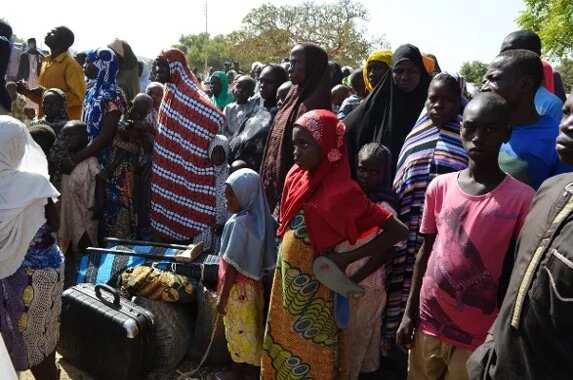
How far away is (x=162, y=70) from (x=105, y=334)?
223 centimetres

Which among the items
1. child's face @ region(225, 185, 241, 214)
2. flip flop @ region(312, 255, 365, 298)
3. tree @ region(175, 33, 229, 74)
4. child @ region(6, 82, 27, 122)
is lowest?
flip flop @ region(312, 255, 365, 298)

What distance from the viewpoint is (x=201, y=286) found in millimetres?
3584

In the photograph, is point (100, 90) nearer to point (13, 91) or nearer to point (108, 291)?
point (13, 91)

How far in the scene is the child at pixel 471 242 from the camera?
199cm

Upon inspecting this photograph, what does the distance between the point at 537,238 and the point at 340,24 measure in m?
32.3

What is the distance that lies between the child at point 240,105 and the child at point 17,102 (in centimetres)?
225

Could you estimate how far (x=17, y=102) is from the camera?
19.9 feet

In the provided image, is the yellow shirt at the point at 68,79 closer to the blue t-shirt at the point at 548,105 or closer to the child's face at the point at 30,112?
the child's face at the point at 30,112

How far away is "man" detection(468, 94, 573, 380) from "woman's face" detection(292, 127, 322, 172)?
1.11 metres

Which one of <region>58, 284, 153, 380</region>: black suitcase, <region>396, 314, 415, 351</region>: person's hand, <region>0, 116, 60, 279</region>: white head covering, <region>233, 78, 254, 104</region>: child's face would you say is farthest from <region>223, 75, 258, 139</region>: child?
<region>396, 314, 415, 351</region>: person's hand

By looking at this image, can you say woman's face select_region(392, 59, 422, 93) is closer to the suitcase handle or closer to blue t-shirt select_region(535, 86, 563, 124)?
blue t-shirt select_region(535, 86, 563, 124)

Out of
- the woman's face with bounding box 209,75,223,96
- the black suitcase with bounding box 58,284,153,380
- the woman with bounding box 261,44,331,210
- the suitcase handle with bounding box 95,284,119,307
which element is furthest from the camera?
the woman's face with bounding box 209,75,223,96

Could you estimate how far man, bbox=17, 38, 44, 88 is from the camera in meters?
8.74

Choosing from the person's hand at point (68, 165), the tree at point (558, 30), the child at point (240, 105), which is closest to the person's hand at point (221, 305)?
the person's hand at point (68, 165)
